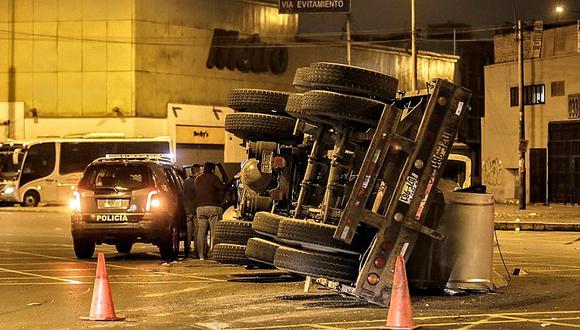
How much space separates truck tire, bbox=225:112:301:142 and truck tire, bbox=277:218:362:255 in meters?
3.31

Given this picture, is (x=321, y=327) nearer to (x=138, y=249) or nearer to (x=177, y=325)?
A: (x=177, y=325)

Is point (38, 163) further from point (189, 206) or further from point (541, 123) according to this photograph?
point (189, 206)

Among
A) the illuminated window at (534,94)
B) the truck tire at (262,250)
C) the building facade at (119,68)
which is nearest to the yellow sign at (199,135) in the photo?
the building facade at (119,68)

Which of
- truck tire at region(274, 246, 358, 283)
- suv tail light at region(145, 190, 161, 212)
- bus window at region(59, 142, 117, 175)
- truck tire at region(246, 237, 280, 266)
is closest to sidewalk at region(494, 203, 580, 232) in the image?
suv tail light at region(145, 190, 161, 212)

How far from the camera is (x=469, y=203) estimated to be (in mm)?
13000

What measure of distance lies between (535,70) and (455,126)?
37.2 meters

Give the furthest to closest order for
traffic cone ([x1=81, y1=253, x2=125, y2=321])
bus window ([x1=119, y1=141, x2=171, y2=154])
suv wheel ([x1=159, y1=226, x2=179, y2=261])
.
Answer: bus window ([x1=119, y1=141, x2=171, y2=154]) → suv wheel ([x1=159, y1=226, x2=179, y2=261]) → traffic cone ([x1=81, y1=253, x2=125, y2=321])

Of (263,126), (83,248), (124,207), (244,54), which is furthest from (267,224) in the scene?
(244,54)

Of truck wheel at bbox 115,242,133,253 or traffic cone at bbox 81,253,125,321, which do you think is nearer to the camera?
traffic cone at bbox 81,253,125,321

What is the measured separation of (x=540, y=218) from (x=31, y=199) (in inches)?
871

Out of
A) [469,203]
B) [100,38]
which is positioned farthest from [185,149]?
[469,203]

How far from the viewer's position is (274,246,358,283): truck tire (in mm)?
11891

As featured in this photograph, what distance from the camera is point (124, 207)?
1902 cm

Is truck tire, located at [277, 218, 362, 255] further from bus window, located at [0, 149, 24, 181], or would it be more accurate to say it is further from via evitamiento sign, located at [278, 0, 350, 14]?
bus window, located at [0, 149, 24, 181]
